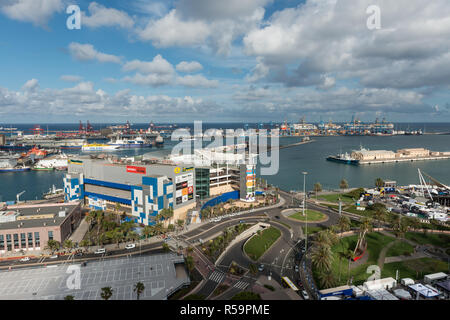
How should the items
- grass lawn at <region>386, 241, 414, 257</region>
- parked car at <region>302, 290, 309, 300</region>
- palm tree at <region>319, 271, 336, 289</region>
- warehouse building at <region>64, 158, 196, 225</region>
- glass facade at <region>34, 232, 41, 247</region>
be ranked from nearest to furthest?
parked car at <region>302, 290, 309, 300</region>, palm tree at <region>319, 271, 336, 289</region>, grass lawn at <region>386, 241, 414, 257</region>, glass facade at <region>34, 232, 41, 247</region>, warehouse building at <region>64, 158, 196, 225</region>

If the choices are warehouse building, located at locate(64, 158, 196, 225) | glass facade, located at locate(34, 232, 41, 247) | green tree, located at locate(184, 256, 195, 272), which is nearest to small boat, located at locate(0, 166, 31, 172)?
warehouse building, located at locate(64, 158, 196, 225)

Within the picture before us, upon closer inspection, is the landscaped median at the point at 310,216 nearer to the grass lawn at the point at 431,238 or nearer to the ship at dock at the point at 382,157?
the grass lawn at the point at 431,238

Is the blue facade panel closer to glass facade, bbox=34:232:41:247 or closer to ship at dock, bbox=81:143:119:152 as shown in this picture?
glass facade, bbox=34:232:41:247

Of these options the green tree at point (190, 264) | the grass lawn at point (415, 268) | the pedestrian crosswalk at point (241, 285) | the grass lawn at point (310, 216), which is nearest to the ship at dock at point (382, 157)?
the grass lawn at point (310, 216)

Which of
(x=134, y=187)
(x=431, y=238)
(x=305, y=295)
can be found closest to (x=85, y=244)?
(x=134, y=187)

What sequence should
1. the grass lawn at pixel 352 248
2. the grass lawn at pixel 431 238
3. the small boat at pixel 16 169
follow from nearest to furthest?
the grass lawn at pixel 352 248 < the grass lawn at pixel 431 238 < the small boat at pixel 16 169
